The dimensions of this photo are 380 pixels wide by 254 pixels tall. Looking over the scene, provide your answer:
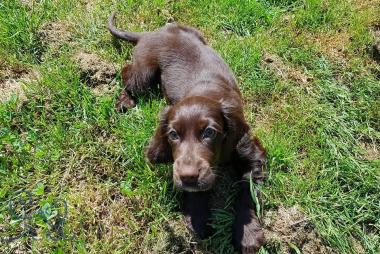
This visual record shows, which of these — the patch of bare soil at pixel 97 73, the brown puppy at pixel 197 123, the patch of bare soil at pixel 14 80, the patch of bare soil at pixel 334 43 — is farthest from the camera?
the patch of bare soil at pixel 334 43

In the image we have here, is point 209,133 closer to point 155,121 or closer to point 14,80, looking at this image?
point 155,121

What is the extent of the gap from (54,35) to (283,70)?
82.0 inches

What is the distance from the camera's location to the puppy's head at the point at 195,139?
2.87 meters

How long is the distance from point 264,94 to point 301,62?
0.53 m

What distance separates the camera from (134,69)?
4.10 meters

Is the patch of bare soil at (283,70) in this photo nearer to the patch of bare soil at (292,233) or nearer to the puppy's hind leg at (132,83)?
the puppy's hind leg at (132,83)

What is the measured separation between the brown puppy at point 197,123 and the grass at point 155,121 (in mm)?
123

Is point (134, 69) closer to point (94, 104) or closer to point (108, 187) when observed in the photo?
point (94, 104)

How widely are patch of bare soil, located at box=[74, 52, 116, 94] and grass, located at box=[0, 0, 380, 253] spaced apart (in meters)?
0.07

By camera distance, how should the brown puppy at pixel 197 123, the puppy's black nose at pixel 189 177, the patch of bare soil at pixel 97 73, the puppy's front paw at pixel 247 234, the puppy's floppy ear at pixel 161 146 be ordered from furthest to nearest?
the patch of bare soil at pixel 97 73, the puppy's floppy ear at pixel 161 146, the puppy's front paw at pixel 247 234, the brown puppy at pixel 197 123, the puppy's black nose at pixel 189 177

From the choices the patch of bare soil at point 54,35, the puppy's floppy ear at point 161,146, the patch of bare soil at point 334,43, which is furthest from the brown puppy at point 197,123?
the patch of bare soil at point 334,43

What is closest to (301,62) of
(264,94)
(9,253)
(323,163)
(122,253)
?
(264,94)

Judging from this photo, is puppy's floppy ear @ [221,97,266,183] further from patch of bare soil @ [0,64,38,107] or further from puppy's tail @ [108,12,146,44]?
patch of bare soil @ [0,64,38,107]

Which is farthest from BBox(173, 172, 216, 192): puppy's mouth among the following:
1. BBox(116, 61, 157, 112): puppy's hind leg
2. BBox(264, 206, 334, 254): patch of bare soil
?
→ BBox(116, 61, 157, 112): puppy's hind leg
